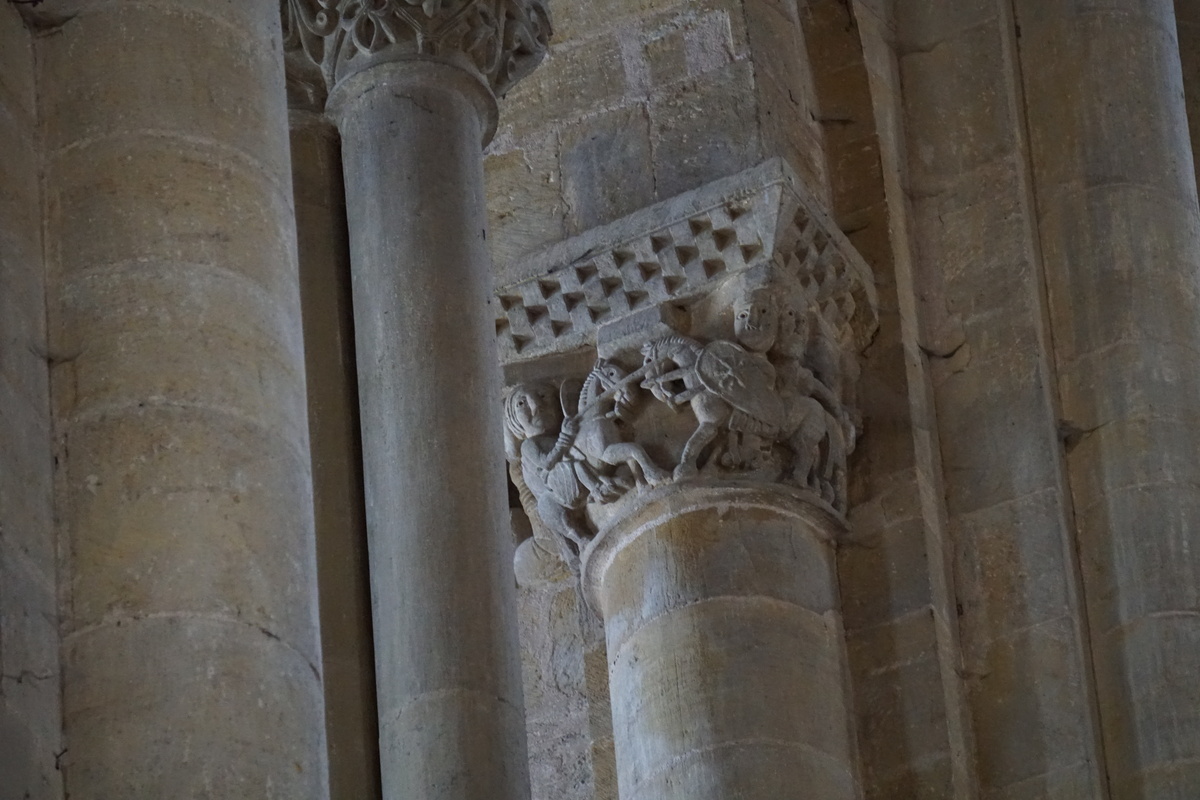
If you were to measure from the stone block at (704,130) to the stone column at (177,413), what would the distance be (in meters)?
3.03

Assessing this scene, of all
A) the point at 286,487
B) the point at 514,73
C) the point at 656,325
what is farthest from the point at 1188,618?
the point at 286,487

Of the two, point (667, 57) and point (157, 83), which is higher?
point (667, 57)

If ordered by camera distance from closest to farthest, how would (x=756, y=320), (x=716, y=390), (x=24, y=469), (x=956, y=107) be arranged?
(x=24, y=469) < (x=716, y=390) < (x=756, y=320) < (x=956, y=107)

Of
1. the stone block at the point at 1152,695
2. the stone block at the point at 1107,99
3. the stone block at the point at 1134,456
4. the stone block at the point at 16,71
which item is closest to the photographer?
the stone block at the point at 16,71

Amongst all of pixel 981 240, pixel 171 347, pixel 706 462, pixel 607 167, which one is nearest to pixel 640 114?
pixel 607 167

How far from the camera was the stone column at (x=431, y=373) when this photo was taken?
22.6 ft

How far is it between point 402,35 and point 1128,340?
2224 millimetres

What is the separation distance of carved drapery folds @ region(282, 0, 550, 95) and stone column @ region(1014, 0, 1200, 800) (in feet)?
6.09

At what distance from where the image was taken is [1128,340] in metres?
8.77

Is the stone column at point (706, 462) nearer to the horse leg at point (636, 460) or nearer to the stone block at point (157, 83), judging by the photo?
the horse leg at point (636, 460)

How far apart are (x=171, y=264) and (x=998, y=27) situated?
4376mm

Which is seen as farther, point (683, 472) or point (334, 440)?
point (683, 472)

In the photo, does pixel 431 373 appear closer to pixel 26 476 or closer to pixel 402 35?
pixel 402 35

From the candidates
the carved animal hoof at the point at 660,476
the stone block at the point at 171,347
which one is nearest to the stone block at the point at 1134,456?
the carved animal hoof at the point at 660,476
